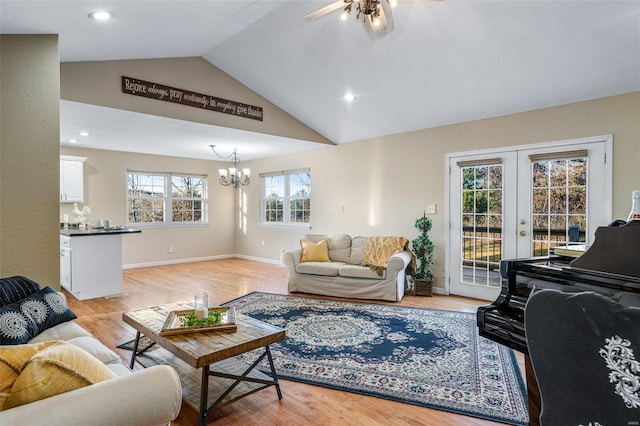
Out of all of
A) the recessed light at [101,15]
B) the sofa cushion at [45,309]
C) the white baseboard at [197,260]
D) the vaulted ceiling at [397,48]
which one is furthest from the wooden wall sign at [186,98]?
the white baseboard at [197,260]

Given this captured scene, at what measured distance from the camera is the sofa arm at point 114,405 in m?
0.97

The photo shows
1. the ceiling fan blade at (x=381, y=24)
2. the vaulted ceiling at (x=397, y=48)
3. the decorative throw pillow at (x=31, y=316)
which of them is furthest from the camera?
the vaulted ceiling at (x=397, y=48)

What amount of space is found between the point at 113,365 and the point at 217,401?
62 cm

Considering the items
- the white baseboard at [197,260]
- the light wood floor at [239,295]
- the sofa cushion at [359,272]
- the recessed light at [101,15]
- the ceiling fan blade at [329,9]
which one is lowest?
the light wood floor at [239,295]

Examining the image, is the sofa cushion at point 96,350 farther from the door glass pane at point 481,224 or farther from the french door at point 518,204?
the door glass pane at point 481,224

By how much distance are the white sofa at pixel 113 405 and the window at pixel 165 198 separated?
6710mm

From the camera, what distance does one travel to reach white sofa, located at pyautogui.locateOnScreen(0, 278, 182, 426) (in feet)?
3.19

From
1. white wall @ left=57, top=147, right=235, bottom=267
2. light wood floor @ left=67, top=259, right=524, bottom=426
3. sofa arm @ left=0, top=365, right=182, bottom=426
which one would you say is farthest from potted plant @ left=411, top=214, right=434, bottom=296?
white wall @ left=57, top=147, right=235, bottom=267

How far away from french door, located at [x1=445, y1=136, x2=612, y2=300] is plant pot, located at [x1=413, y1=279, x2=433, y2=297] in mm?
341

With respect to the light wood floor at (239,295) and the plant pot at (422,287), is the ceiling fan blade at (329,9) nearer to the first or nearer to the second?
the light wood floor at (239,295)

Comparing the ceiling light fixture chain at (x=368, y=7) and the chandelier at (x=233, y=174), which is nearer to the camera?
the ceiling light fixture chain at (x=368, y=7)

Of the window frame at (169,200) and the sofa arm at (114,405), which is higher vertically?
the window frame at (169,200)

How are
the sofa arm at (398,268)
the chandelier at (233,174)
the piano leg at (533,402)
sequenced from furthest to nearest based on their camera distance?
the chandelier at (233,174)
the sofa arm at (398,268)
the piano leg at (533,402)

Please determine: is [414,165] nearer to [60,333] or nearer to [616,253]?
[616,253]
